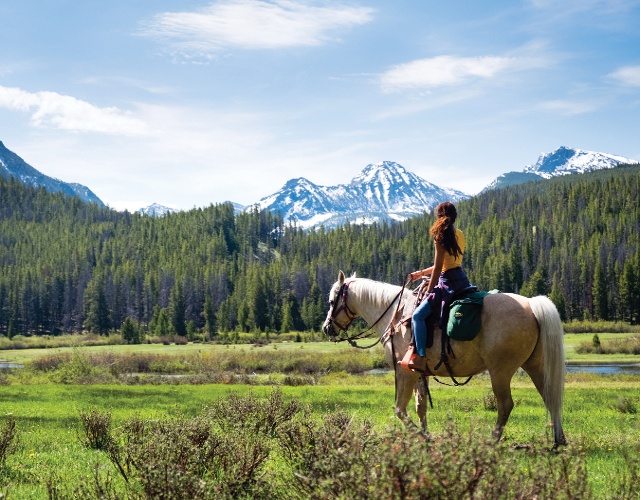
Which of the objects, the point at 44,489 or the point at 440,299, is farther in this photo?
the point at 440,299

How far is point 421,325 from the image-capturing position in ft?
37.2

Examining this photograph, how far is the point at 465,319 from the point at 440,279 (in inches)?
39.0

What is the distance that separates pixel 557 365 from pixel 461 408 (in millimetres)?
10484

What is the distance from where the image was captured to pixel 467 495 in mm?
4852

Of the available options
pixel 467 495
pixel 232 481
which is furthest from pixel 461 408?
pixel 467 495

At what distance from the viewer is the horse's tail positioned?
10.7 metres

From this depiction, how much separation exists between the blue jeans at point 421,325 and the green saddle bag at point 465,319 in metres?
0.47

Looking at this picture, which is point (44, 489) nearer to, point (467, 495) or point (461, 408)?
point (467, 495)

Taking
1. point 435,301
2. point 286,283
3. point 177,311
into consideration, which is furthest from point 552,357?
→ point 286,283

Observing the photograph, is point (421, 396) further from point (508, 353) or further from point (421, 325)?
point (508, 353)

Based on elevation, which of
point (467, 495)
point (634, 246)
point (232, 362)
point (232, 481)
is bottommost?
point (232, 362)

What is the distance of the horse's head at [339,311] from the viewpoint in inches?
548

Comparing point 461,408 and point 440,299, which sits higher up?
point 440,299

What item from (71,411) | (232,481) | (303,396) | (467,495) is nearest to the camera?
(467,495)
